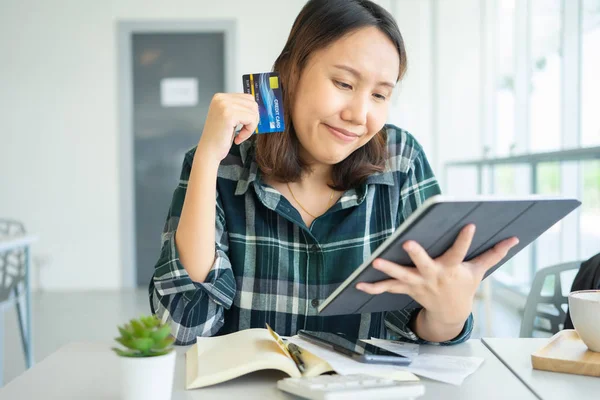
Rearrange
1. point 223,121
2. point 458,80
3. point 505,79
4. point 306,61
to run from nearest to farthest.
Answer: point 223,121 → point 306,61 → point 505,79 → point 458,80

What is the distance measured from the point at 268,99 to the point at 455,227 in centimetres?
48

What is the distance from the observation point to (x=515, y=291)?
430cm

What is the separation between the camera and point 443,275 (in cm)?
88

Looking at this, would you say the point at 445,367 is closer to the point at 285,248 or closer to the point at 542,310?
the point at 285,248

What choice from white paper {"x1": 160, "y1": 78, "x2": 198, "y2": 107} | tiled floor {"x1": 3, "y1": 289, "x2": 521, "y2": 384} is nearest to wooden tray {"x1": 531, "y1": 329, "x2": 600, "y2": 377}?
tiled floor {"x1": 3, "y1": 289, "x2": 521, "y2": 384}

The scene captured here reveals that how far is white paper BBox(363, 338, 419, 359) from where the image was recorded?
3.18 ft

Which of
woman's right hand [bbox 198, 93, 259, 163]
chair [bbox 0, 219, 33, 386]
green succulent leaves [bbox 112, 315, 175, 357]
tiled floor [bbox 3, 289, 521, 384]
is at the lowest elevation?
tiled floor [bbox 3, 289, 521, 384]

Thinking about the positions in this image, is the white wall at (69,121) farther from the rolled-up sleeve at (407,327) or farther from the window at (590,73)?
the rolled-up sleeve at (407,327)

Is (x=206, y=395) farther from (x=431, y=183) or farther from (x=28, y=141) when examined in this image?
(x=28, y=141)

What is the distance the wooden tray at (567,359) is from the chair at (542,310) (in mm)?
533

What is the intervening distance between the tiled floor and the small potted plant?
2.45 m

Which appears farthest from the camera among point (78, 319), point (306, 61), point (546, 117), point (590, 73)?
point (78, 319)

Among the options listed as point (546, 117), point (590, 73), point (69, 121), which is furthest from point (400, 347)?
point (69, 121)

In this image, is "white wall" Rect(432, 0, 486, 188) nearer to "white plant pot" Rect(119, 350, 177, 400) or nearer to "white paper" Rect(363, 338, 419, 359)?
"white paper" Rect(363, 338, 419, 359)
